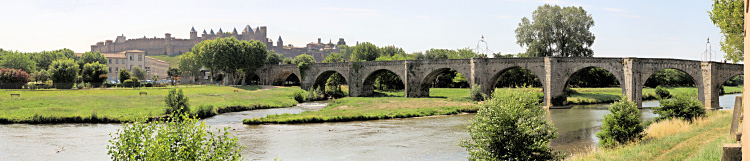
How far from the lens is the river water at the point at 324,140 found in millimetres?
23906

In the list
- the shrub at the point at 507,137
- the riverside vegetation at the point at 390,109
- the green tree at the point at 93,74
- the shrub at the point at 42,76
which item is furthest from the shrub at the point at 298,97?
the shrub at the point at 507,137

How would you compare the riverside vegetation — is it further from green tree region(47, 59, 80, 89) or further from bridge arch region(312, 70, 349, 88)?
green tree region(47, 59, 80, 89)

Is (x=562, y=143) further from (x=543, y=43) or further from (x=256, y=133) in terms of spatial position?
(x=543, y=43)

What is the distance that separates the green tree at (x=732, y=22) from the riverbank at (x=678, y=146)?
9.17 m

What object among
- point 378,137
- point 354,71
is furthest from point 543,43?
point 378,137

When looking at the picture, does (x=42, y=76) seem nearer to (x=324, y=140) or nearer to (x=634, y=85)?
(x=324, y=140)

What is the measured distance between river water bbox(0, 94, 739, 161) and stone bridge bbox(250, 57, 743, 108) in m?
8.18

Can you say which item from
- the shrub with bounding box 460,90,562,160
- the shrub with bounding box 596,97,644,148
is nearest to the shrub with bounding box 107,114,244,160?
the shrub with bounding box 460,90,562,160

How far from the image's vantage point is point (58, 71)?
69062 mm

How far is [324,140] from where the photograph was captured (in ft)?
94.8

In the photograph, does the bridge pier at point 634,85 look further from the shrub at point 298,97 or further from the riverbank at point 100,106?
the shrub at point 298,97

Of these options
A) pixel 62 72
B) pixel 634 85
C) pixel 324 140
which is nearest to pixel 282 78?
pixel 62 72

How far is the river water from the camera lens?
23.9 m

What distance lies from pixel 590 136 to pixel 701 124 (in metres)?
5.80
